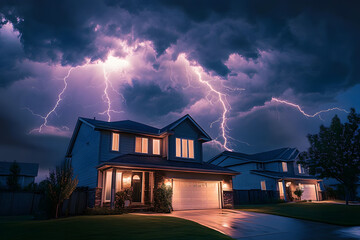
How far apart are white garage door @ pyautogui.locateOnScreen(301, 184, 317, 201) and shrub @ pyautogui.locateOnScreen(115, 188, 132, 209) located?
88.4 ft

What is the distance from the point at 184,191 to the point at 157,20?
24200mm

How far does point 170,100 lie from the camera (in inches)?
2002

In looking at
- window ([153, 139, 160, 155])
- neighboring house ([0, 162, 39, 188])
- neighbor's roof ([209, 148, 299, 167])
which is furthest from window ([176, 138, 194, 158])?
neighboring house ([0, 162, 39, 188])

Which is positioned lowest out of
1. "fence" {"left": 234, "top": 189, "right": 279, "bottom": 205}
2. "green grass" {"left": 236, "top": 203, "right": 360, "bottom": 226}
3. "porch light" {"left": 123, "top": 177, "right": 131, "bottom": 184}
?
"green grass" {"left": 236, "top": 203, "right": 360, "bottom": 226}

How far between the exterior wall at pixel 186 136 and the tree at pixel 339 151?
13.4 meters

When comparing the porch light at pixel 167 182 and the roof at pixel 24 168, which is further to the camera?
the roof at pixel 24 168

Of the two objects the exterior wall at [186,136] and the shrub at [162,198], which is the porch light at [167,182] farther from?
the exterior wall at [186,136]

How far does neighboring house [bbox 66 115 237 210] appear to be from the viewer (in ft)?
55.6

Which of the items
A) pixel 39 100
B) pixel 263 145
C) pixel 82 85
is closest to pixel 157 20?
pixel 82 85

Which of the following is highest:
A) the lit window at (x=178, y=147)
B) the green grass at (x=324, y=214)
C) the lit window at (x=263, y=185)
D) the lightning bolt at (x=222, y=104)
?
the lightning bolt at (x=222, y=104)

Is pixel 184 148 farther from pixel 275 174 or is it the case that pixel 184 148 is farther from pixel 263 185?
pixel 275 174

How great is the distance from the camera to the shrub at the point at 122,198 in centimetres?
1561

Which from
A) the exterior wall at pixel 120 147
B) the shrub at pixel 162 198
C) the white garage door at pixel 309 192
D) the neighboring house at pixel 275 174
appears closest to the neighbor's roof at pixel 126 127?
the exterior wall at pixel 120 147

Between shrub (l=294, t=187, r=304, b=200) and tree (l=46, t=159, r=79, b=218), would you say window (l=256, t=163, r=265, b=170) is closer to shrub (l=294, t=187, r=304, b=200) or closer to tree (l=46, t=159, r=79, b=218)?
shrub (l=294, t=187, r=304, b=200)
